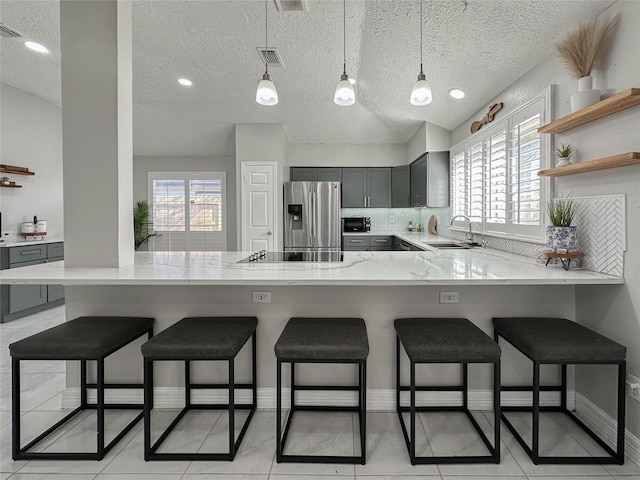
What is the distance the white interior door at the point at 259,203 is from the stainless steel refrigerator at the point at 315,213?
0.26 meters

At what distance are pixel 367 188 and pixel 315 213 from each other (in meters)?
1.32

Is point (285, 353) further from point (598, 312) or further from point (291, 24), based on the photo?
point (291, 24)

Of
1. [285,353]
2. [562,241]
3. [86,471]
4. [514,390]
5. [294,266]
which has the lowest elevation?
[86,471]

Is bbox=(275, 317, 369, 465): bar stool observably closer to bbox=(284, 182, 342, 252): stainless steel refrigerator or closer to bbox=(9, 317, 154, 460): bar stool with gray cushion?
bbox=(9, 317, 154, 460): bar stool with gray cushion

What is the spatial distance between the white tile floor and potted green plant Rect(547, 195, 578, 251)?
1.04m

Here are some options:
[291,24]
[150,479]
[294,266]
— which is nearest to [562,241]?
[294,266]

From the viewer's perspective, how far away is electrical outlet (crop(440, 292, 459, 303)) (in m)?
2.24

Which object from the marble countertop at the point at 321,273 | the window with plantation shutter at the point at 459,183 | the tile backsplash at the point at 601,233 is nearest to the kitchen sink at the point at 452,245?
the window with plantation shutter at the point at 459,183

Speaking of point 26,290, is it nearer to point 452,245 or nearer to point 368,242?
point 368,242

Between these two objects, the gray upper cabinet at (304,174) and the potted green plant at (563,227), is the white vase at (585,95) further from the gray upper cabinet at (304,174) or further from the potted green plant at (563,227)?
the gray upper cabinet at (304,174)

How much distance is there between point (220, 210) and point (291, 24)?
13.7 ft

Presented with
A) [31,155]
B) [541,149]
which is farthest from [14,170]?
[541,149]

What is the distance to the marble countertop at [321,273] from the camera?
1.83 m

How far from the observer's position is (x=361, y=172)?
6.26 metres
